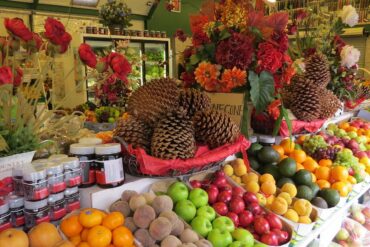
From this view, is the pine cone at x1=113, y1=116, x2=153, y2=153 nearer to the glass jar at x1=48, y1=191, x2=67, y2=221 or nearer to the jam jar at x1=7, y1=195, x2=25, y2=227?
the glass jar at x1=48, y1=191, x2=67, y2=221

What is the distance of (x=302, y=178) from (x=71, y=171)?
129 cm

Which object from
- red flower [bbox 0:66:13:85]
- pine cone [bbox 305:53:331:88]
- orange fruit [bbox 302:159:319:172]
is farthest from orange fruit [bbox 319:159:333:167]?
red flower [bbox 0:66:13:85]

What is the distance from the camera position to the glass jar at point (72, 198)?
115 centimetres

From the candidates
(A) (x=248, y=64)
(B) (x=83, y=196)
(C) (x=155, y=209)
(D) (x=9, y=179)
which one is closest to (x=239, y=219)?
(C) (x=155, y=209)

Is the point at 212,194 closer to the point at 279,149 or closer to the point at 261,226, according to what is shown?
the point at 261,226

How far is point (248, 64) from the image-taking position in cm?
178

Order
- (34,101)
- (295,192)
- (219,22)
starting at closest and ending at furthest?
(34,101) < (295,192) < (219,22)

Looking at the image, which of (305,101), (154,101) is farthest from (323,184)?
(154,101)

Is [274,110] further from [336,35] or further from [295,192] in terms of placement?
[336,35]

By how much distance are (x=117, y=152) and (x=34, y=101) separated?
1.15 feet

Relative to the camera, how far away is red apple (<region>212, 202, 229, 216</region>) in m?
1.45

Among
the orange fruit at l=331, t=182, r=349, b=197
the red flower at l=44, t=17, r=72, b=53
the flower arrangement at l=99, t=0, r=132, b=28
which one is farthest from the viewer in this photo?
the flower arrangement at l=99, t=0, r=132, b=28

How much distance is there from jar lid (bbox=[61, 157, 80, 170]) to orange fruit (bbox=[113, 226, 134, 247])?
265 millimetres

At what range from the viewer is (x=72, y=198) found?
117cm
